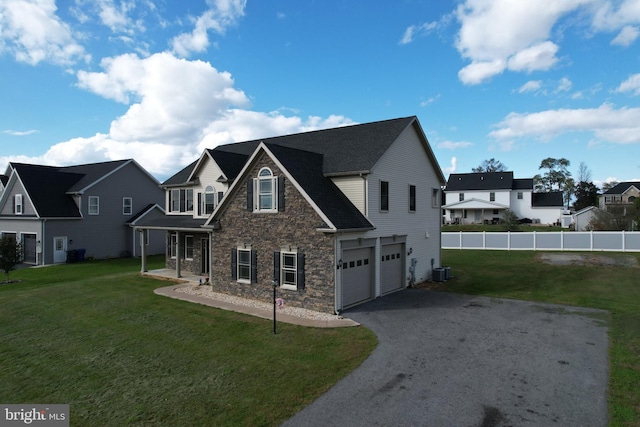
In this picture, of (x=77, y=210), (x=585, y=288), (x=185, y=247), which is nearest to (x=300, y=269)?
(x=185, y=247)

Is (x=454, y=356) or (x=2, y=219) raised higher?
(x=2, y=219)

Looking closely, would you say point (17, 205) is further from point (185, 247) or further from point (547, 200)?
point (547, 200)

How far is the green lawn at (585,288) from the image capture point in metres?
8.19

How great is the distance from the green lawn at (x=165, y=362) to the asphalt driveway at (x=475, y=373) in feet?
2.61

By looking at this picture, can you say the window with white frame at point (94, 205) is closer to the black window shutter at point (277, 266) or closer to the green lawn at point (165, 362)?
the green lawn at point (165, 362)

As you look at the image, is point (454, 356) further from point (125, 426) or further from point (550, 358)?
point (125, 426)

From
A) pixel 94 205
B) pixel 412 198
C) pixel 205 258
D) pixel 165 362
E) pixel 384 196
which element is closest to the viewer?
pixel 165 362

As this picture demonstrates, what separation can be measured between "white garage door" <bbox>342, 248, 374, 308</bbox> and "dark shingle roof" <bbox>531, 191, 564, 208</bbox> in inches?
2072

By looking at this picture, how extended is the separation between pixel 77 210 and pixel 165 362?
Answer: 27.7m

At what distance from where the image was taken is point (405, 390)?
26.6 ft

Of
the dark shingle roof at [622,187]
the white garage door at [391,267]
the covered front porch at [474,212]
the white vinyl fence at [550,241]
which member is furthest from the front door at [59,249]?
the dark shingle roof at [622,187]

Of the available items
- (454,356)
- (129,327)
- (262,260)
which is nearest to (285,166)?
(262,260)

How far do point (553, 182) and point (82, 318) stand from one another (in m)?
93.7

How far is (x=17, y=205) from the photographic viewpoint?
104 feet
